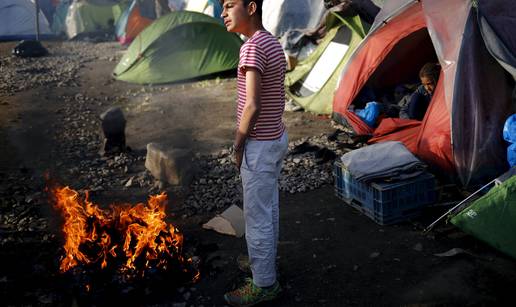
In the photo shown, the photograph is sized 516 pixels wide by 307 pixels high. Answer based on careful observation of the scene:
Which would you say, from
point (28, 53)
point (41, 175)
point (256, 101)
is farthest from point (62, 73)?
point (256, 101)

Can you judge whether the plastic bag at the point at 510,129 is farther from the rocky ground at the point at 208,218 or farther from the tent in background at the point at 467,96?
the rocky ground at the point at 208,218

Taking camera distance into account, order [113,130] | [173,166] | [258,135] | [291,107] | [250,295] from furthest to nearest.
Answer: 1. [291,107]
2. [113,130]
3. [173,166]
4. [250,295]
5. [258,135]

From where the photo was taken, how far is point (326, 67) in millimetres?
9383

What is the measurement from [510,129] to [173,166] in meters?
3.87

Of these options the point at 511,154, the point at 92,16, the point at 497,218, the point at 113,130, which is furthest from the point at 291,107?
the point at 92,16

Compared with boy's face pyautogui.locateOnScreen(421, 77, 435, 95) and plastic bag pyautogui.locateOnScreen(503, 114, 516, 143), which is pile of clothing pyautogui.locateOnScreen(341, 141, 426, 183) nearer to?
plastic bag pyautogui.locateOnScreen(503, 114, 516, 143)

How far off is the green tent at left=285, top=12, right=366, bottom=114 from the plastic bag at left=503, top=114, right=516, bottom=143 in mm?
3689

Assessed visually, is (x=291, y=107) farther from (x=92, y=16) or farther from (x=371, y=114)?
(x=92, y=16)

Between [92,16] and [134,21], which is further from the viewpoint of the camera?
[92,16]

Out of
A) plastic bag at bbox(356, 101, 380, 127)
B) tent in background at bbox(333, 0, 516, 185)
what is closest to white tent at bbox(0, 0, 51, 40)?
plastic bag at bbox(356, 101, 380, 127)

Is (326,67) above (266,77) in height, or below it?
below

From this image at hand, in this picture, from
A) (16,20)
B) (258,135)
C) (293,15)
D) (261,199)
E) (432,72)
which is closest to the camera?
(258,135)

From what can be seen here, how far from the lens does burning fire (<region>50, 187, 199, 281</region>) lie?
4.22 metres

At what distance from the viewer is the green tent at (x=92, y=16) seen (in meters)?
22.1
